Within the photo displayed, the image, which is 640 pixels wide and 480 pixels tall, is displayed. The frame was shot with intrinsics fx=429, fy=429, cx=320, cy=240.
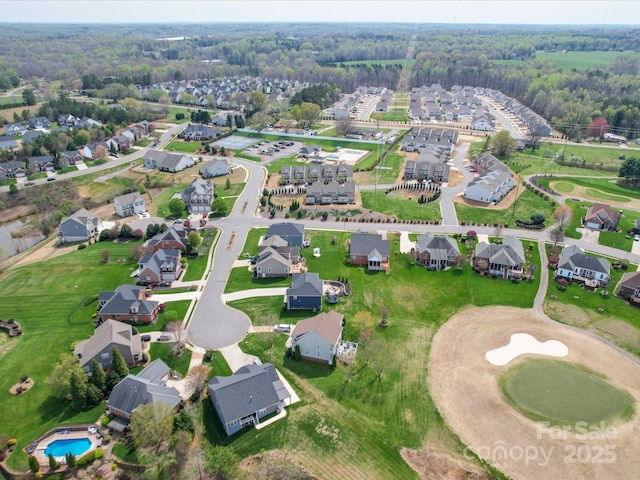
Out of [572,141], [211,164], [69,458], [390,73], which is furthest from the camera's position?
[390,73]

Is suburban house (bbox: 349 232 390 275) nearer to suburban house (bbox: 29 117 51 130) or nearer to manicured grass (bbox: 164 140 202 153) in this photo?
manicured grass (bbox: 164 140 202 153)

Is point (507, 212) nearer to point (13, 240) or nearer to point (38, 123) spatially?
point (13, 240)

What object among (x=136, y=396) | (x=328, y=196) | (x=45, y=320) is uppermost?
(x=136, y=396)

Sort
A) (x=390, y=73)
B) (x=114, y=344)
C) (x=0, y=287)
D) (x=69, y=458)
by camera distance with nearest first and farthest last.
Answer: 1. (x=69, y=458)
2. (x=114, y=344)
3. (x=0, y=287)
4. (x=390, y=73)

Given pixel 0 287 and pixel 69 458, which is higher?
pixel 69 458

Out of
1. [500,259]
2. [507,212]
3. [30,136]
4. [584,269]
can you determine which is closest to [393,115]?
[507,212]

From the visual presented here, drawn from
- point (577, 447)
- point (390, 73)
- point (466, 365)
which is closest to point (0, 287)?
point (466, 365)

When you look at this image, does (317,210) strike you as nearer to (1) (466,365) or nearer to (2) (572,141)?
(1) (466,365)
